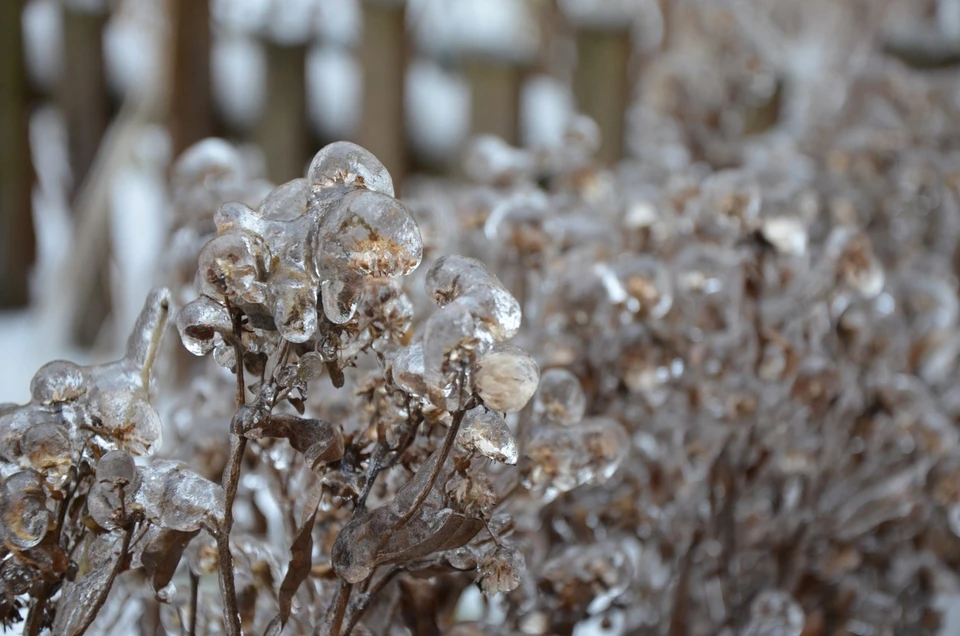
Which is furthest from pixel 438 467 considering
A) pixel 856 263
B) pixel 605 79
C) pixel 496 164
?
pixel 605 79

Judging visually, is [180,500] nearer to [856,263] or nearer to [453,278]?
[453,278]

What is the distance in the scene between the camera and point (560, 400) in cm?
60

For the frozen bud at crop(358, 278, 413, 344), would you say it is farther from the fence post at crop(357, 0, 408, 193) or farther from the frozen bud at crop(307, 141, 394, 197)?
the fence post at crop(357, 0, 408, 193)

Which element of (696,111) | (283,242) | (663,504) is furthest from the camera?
(696,111)

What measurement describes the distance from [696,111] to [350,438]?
1432 mm

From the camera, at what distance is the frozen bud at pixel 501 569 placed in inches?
18.0

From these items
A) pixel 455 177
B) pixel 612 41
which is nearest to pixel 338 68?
pixel 455 177

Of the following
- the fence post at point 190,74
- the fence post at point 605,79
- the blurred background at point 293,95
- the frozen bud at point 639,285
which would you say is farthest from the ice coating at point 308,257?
the fence post at point 605,79

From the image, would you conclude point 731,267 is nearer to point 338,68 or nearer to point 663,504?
point 663,504

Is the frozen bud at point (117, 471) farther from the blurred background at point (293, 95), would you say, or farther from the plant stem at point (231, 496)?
the blurred background at point (293, 95)

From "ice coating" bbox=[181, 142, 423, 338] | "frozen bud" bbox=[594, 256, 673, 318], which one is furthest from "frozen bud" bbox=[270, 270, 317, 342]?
"frozen bud" bbox=[594, 256, 673, 318]

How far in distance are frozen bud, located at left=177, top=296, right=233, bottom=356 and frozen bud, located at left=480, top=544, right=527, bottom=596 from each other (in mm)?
149

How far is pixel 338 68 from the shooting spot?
2211mm

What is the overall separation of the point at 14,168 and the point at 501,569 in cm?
213
